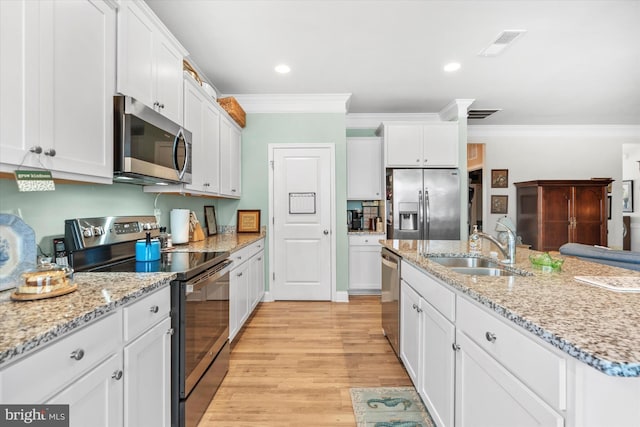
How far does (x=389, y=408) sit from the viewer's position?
1.87 meters

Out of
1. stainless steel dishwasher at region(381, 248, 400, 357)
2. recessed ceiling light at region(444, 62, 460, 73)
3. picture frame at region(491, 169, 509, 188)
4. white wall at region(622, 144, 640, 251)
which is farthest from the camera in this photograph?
white wall at region(622, 144, 640, 251)

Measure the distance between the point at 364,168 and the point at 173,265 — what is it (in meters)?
3.38

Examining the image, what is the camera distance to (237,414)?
6.00 feet

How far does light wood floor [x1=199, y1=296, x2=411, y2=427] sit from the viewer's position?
1830 millimetres

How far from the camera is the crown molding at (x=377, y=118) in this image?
4758mm

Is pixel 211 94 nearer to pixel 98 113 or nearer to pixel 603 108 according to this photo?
pixel 98 113

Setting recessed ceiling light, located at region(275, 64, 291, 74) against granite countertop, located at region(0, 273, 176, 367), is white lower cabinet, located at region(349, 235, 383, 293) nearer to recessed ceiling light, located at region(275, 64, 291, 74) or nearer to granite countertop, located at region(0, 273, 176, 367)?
recessed ceiling light, located at region(275, 64, 291, 74)

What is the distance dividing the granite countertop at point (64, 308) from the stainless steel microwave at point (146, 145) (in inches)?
23.3

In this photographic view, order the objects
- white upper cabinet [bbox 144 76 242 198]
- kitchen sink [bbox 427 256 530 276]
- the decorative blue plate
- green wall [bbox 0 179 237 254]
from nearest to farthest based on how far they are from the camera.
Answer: the decorative blue plate < green wall [bbox 0 179 237 254] < kitchen sink [bbox 427 256 530 276] < white upper cabinet [bbox 144 76 242 198]

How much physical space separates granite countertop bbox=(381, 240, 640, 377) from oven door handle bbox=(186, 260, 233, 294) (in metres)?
1.22

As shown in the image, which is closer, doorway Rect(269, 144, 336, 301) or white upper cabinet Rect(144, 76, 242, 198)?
white upper cabinet Rect(144, 76, 242, 198)

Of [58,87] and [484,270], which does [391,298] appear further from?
Answer: [58,87]

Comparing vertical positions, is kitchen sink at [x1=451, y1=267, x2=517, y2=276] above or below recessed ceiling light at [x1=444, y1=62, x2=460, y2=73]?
below

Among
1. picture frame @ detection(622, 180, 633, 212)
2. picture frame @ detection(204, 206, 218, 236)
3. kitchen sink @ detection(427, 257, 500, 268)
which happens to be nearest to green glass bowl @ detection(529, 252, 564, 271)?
kitchen sink @ detection(427, 257, 500, 268)
